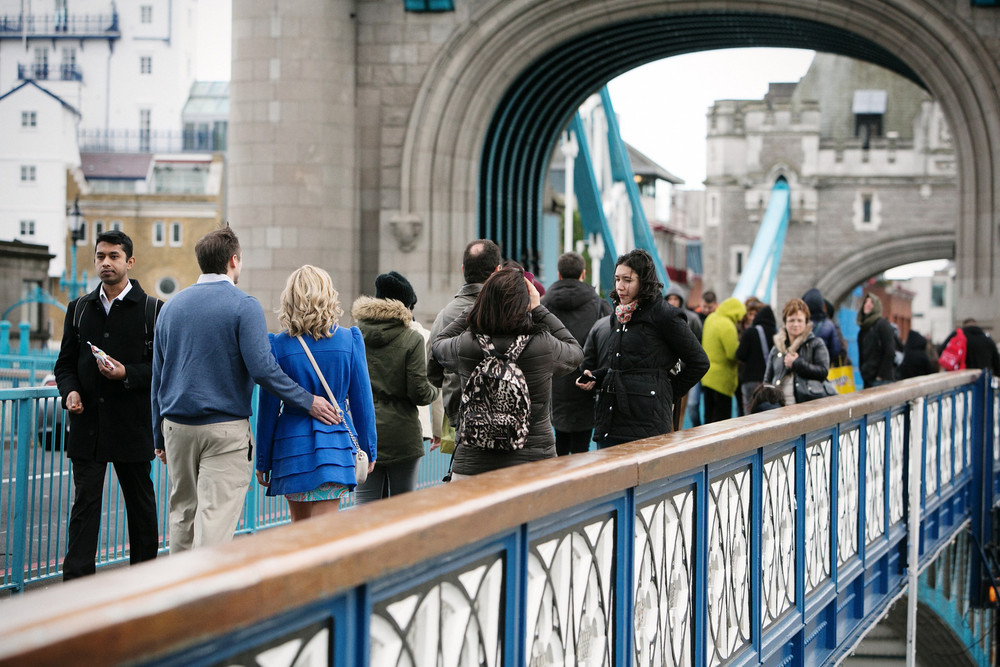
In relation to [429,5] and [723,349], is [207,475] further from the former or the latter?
[429,5]

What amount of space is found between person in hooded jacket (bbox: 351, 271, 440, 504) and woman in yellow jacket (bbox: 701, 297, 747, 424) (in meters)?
4.40

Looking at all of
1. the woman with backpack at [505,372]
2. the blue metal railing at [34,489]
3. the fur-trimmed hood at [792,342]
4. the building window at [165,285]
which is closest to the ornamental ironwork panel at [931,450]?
the fur-trimmed hood at [792,342]

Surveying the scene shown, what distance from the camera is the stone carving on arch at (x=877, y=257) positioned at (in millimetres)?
47344

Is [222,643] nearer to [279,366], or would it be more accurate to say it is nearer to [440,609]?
[440,609]

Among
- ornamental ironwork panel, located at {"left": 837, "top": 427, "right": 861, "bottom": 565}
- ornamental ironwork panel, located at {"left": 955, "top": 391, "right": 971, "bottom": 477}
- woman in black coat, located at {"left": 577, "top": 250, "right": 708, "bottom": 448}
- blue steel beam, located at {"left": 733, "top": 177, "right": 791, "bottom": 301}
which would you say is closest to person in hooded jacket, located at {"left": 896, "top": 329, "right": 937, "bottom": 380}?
ornamental ironwork panel, located at {"left": 955, "top": 391, "right": 971, "bottom": 477}

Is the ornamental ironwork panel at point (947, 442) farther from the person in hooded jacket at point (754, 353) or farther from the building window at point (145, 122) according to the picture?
the building window at point (145, 122)

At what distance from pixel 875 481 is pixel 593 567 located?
12.1ft

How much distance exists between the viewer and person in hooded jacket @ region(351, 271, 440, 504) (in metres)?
5.08

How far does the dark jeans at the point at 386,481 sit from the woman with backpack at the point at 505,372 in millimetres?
924

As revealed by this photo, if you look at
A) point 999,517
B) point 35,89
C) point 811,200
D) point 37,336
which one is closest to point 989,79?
point 999,517

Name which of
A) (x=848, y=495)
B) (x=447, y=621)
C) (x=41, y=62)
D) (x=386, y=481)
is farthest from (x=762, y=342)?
(x=41, y=62)

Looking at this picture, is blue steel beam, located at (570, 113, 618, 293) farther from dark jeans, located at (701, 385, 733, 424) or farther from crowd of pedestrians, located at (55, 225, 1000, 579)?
crowd of pedestrians, located at (55, 225, 1000, 579)

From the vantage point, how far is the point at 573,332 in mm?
6438

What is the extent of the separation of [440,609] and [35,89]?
68.4 meters
